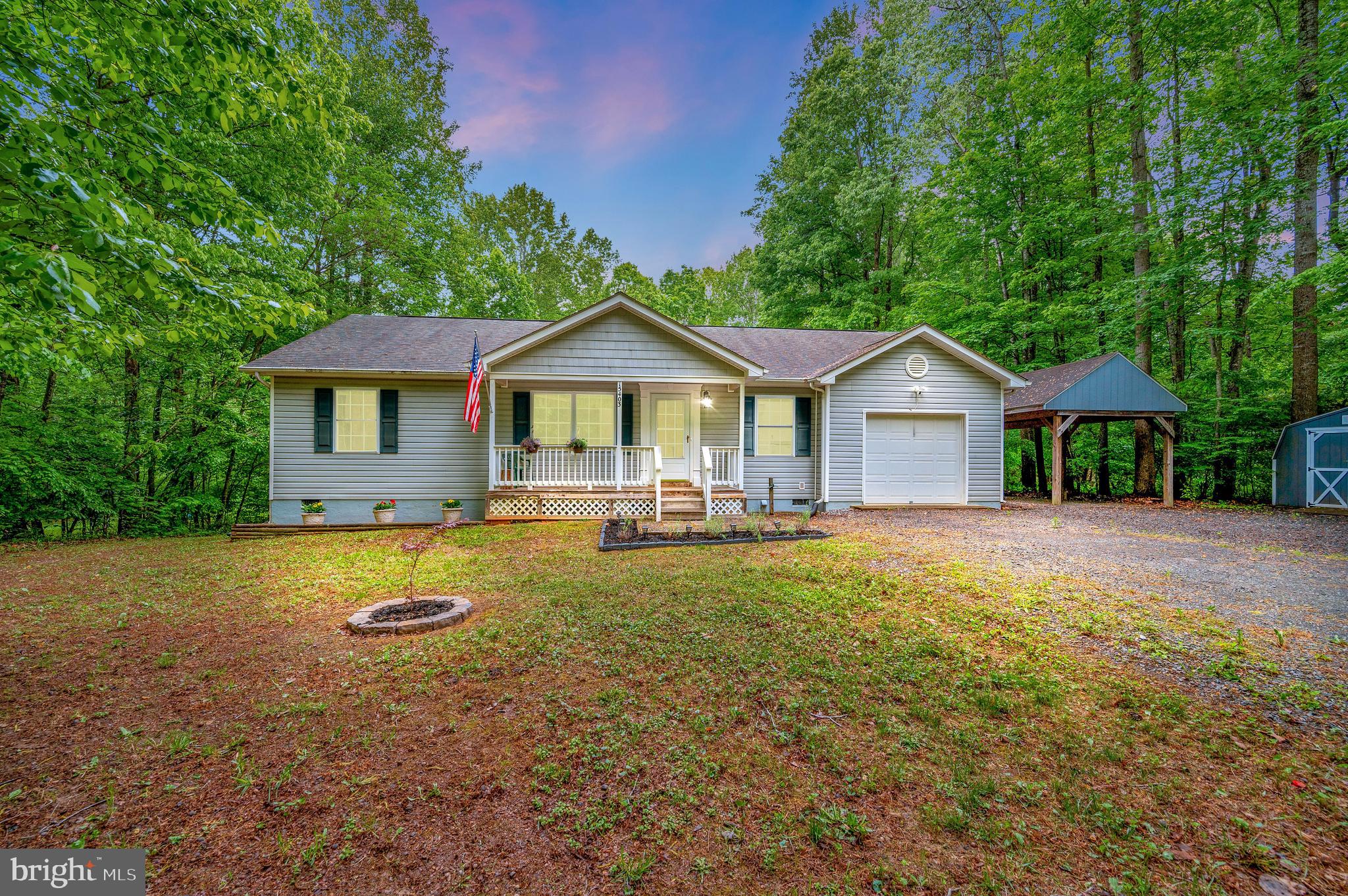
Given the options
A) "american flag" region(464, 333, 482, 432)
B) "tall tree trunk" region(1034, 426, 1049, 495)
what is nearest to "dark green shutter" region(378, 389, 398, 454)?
"american flag" region(464, 333, 482, 432)

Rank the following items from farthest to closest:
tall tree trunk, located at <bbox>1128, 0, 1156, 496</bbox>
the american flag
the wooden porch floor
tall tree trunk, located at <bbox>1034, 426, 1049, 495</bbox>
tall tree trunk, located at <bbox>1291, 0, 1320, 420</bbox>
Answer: tall tree trunk, located at <bbox>1034, 426, 1049, 495</bbox> < tall tree trunk, located at <bbox>1128, 0, 1156, 496</bbox> < tall tree trunk, located at <bbox>1291, 0, 1320, 420</bbox> < the wooden porch floor < the american flag

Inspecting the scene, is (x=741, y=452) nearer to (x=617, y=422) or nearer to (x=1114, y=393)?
(x=617, y=422)

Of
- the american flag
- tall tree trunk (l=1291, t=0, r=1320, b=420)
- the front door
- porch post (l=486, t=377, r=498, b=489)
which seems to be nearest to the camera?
the american flag

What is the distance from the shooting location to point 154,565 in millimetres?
7102

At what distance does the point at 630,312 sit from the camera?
10.3 metres

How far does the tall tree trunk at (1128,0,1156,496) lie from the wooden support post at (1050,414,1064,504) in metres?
3.26

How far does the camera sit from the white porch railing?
10.3m

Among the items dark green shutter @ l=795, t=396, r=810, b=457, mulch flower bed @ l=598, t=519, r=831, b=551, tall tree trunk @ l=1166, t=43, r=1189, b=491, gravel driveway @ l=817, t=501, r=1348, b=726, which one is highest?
tall tree trunk @ l=1166, t=43, r=1189, b=491

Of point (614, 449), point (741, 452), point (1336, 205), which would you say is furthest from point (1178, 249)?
point (614, 449)

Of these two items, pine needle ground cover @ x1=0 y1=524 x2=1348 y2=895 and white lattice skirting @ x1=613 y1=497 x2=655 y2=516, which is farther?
white lattice skirting @ x1=613 y1=497 x2=655 y2=516

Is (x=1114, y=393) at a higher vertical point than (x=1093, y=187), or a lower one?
lower

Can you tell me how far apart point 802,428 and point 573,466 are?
565 centimetres

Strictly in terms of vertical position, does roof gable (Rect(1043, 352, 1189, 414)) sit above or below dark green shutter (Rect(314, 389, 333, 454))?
above

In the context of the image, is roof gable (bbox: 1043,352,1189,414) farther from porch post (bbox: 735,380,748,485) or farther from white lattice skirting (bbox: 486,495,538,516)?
white lattice skirting (bbox: 486,495,538,516)
